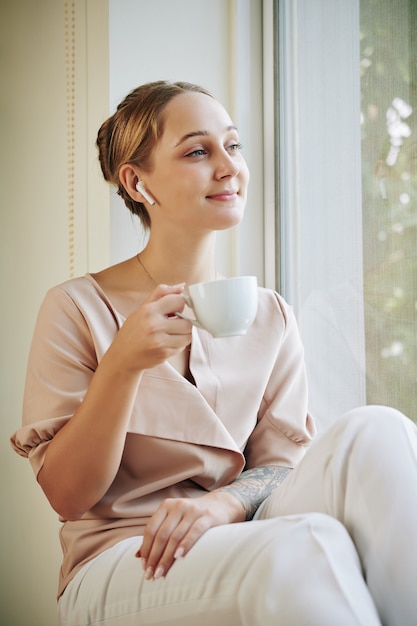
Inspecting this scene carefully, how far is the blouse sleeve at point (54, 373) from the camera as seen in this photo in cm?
132

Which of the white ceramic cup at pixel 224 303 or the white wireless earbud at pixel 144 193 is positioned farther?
the white wireless earbud at pixel 144 193

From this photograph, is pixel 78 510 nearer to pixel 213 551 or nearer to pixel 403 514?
pixel 213 551

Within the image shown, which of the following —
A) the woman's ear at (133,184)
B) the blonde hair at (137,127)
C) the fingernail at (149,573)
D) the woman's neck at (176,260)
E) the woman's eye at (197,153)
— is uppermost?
the blonde hair at (137,127)

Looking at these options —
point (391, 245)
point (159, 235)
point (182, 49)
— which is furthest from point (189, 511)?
point (182, 49)

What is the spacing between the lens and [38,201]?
2025 mm

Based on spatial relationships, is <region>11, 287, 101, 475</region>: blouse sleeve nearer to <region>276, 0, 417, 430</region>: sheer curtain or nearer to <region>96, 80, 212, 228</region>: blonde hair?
<region>96, 80, 212, 228</region>: blonde hair

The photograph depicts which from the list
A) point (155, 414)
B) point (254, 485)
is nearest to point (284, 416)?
point (254, 485)

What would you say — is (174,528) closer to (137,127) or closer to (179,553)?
(179,553)

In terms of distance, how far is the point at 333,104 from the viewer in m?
1.77

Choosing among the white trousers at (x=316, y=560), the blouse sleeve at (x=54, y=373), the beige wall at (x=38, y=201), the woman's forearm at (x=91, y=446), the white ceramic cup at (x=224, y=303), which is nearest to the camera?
the white trousers at (x=316, y=560)

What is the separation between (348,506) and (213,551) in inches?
8.2

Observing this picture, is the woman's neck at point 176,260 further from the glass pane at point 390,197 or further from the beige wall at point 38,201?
the glass pane at point 390,197

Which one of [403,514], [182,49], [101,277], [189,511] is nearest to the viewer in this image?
[403,514]

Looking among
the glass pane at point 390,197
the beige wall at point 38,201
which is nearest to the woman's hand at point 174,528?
the glass pane at point 390,197
